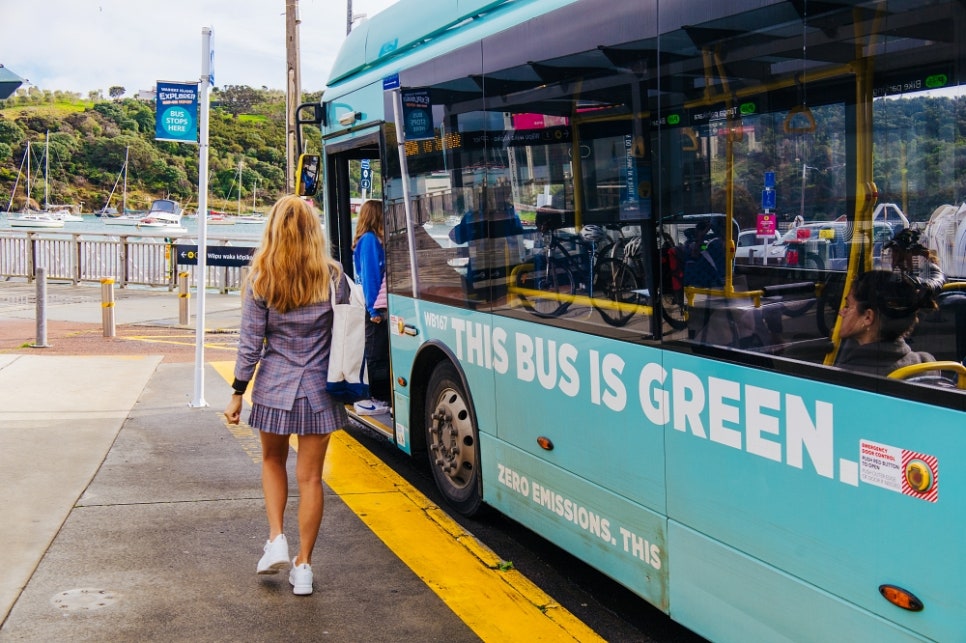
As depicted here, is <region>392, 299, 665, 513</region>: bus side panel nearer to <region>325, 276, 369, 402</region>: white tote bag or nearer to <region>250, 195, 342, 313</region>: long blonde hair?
<region>325, 276, 369, 402</region>: white tote bag

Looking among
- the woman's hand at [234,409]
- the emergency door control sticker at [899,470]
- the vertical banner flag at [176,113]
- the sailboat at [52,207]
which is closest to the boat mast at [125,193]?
the sailboat at [52,207]

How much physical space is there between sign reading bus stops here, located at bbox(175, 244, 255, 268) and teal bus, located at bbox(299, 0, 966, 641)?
10.9 metres

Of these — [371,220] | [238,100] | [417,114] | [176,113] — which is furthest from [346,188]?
[238,100]

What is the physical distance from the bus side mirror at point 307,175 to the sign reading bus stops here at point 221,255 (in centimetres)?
789

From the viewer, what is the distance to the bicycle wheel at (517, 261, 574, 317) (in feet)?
13.6

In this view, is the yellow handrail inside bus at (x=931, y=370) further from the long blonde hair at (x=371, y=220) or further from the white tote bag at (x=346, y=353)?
the long blonde hair at (x=371, y=220)

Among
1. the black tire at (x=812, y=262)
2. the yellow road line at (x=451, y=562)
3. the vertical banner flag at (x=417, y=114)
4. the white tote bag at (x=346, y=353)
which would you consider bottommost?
the yellow road line at (x=451, y=562)

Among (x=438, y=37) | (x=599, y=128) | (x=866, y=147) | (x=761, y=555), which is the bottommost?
(x=761, y=555)

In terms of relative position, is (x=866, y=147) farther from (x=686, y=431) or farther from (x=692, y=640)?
(x=692, y=640)

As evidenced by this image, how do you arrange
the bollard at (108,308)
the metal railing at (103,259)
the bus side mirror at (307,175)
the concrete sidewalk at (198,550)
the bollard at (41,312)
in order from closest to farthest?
the concrete sidewalk at (198,550)
the bus side mirror at (307,175)
the bollard at (41,312)
the bollard at (108,308)
the metal railing at (103,259)

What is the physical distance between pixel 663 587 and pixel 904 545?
4.03 feet

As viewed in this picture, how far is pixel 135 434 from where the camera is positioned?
24.5ft

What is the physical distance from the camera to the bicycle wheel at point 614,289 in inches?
145

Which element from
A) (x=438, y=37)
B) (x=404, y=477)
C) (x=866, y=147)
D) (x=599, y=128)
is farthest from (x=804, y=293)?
(x=404, y=477)
